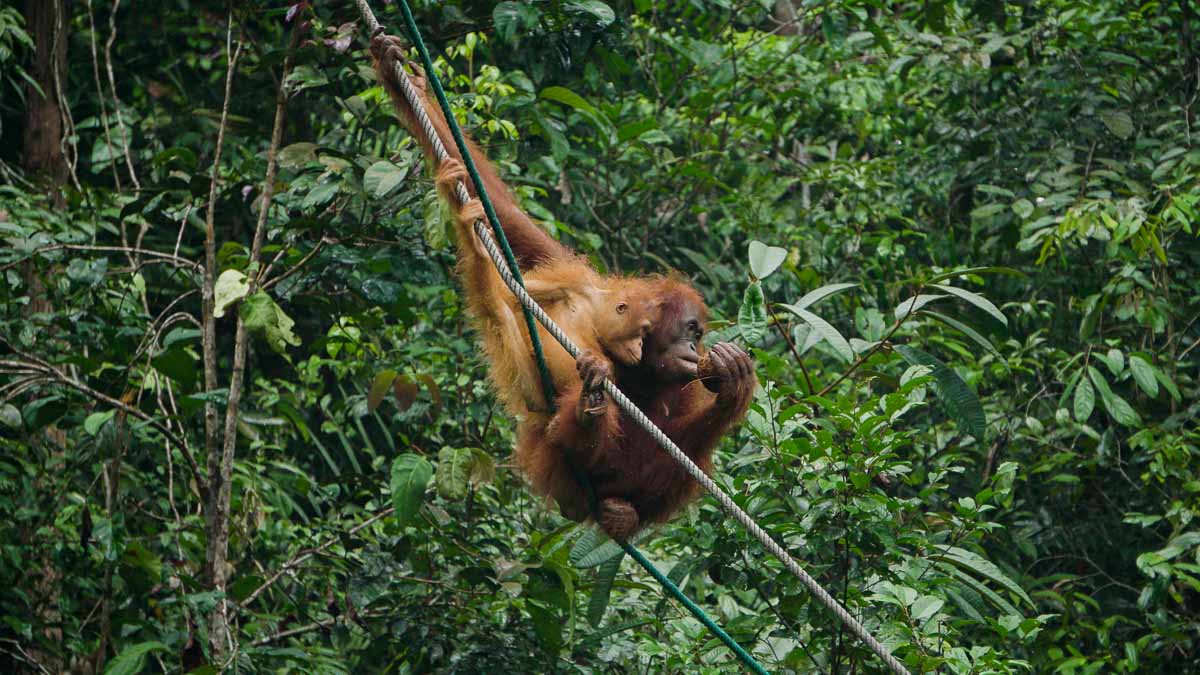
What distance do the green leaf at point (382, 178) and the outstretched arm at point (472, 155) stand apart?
234 millimetres

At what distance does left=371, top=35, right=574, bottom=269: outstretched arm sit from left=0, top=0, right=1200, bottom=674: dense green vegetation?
0.25 meters

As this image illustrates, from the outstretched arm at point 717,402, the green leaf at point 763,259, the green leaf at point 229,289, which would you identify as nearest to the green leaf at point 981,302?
the green leaf at point 763,259

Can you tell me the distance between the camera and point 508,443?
5.14m

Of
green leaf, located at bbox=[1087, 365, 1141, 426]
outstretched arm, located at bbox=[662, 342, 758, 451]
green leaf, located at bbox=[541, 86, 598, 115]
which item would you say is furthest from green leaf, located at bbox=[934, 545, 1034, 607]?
green leaf, located at bbox=[541, 86, 598, 115]

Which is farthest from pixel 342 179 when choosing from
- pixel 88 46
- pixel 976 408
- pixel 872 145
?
pixel 872 145

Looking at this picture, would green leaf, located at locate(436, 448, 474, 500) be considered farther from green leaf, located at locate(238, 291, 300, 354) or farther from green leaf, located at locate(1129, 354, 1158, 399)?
green leaf, located at locate(1129, 354, 1158, 399)

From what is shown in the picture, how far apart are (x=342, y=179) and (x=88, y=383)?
1097 millimetres

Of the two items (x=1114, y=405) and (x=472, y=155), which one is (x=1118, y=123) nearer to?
(x=1114, y=405)

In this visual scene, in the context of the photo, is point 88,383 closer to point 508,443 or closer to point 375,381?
point 375,381

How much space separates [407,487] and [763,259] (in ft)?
4.05

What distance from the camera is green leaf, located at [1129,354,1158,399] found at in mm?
4384

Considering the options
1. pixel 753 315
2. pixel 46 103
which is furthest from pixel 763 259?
pixel 46 103

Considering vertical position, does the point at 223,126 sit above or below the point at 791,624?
above

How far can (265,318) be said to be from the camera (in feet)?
12.2
